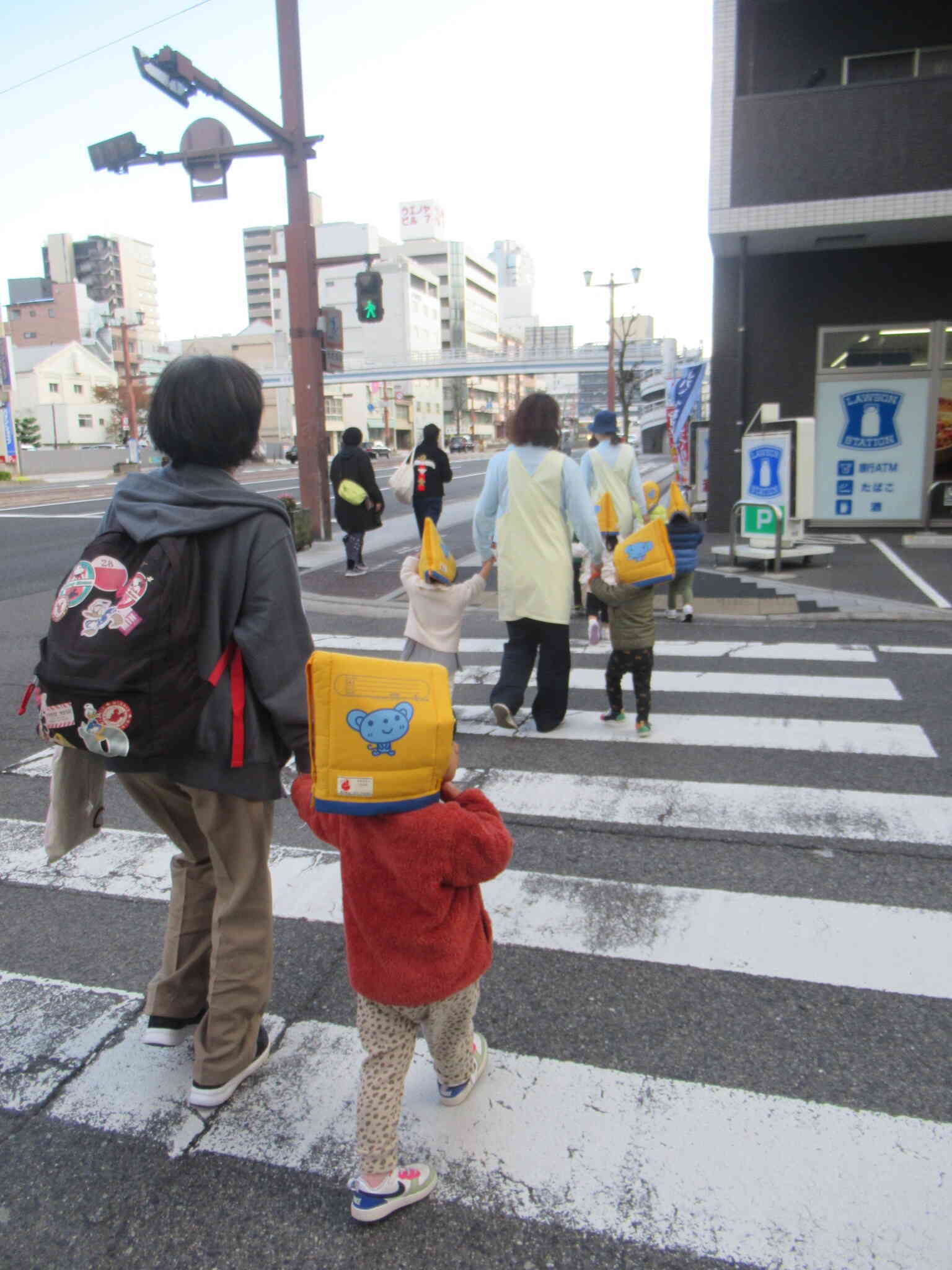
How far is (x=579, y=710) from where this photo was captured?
6.04m

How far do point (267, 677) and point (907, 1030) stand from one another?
2.09 metres

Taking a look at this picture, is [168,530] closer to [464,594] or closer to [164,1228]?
[164,1228]

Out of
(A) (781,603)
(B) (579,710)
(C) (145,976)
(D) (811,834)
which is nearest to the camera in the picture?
(C) (145,976)

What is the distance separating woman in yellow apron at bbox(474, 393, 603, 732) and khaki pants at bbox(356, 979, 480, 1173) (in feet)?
10.5

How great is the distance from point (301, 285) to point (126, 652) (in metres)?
12.4

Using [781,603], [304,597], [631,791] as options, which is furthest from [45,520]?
[631,791]

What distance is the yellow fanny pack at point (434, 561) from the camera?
5.28 m

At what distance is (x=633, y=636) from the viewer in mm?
5258

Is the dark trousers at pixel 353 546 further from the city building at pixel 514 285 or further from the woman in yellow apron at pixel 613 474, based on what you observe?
→ the city building at pixel 514 285

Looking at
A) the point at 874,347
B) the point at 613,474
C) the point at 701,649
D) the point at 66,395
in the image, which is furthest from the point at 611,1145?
the point at 66,395

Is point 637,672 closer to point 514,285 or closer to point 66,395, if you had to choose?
point 66,395

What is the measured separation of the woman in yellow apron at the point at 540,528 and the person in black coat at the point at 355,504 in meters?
6.38

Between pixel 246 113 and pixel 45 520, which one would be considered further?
pixel 45 520

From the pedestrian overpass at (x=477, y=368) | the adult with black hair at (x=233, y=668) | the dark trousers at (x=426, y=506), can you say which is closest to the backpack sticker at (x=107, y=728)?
the adult with black hair at (x=233, y=668)
